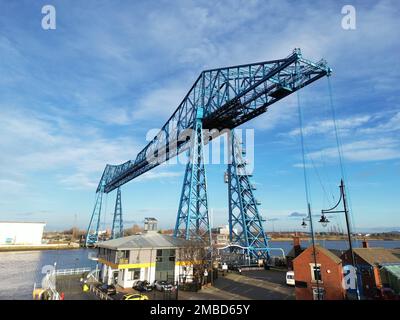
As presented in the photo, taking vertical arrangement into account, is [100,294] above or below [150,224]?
below

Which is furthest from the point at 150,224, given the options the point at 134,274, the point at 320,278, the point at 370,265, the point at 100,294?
the point at 370,265

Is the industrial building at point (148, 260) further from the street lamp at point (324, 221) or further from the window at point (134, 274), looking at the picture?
the street lamp at point (324, 221)

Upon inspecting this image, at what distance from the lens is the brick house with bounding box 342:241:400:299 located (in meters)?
20.7

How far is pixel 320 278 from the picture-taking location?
1858 centimetres

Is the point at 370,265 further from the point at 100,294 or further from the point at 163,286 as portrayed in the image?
the point at 100,294

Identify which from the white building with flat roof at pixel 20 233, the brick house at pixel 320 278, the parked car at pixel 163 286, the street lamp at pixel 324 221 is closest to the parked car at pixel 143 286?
the parked car at pixel 163 286

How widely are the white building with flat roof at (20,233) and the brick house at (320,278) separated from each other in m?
105

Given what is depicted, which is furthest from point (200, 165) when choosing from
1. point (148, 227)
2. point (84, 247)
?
point (84, 247)

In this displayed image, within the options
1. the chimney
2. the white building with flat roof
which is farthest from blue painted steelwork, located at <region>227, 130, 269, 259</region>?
the white building with flat roof

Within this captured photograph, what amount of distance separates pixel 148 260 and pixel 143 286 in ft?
9.47

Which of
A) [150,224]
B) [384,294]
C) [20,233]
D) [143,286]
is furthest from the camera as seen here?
[20,233]

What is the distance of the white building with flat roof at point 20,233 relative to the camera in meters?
90.7

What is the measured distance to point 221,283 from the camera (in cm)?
2495

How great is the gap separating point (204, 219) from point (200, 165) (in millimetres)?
7044
